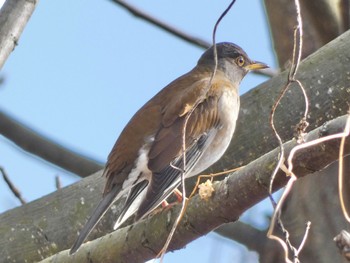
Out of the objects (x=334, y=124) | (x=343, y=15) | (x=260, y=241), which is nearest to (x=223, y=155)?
(x=260, y=241)

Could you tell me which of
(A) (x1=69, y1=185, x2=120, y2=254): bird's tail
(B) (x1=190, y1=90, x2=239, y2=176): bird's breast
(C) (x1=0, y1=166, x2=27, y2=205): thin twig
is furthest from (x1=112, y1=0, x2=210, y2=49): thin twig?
(A) (x1=69, y1=185, x2=120, y2=254): bird's tail

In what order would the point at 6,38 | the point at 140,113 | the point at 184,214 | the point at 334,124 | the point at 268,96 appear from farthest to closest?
the point at 140,113 → the point at 268,96 → the point at 6,38 → the point at 184,214 → the point at 334,124

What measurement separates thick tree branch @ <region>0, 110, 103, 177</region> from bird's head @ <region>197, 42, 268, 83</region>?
0.99 metres

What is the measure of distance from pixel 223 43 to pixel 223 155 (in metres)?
1.56

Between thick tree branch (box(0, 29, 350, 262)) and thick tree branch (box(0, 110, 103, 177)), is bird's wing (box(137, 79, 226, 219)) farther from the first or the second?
thick tree branch (box(0, 110, 103, 177))

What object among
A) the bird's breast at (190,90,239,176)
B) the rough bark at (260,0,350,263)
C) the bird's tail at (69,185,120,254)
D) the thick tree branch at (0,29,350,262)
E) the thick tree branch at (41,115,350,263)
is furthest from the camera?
the rough bark at (260,0,350,263)

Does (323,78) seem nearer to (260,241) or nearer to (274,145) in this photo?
(274,145)

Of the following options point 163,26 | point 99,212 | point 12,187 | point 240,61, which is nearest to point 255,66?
point 240,61

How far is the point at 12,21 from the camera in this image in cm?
441

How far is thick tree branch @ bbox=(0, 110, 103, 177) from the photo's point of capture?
5969 millimetres

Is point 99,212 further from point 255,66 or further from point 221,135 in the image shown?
point 255,66

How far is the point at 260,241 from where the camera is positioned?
5.60m

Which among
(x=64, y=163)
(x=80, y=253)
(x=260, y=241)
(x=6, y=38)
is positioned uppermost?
(x=6, y=38)

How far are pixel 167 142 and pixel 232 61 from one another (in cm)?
147
